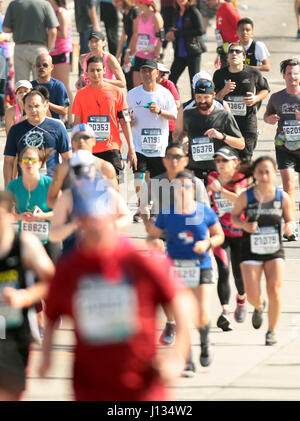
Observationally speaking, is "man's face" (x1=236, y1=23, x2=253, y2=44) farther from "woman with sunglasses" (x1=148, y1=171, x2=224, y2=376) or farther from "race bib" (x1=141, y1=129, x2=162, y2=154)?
"woman with sunglasses" (x1=148, y1=171, x2=224, y2=376)

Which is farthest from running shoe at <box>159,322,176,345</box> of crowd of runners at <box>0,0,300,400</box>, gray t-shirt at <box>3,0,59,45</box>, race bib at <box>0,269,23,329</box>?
gray t-shirt at <box>3,0,59,45</box>

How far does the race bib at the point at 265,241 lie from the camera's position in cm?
1012

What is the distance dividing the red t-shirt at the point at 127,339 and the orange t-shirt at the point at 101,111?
7058 mm

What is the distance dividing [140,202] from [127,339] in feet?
17.6

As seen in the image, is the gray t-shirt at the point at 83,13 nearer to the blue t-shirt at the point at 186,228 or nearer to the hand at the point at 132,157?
the hand at the point at 132,157

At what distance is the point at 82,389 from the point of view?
6.31 m

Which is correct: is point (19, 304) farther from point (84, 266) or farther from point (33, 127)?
point (33, 127)

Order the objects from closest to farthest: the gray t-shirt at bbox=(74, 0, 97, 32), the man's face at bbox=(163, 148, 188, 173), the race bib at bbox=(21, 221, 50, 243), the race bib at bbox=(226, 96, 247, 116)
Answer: the man's face at bbox=(163, 148, 188, 173)
the race bib at bbox=(21, 221, 50, 243)
the race bib at bbox=(226, 96, 247, 116)
the gray t-shirt at bbox=(74, 0, 97, 32)

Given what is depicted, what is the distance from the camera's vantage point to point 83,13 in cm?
1955

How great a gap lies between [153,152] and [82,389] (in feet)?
25.2

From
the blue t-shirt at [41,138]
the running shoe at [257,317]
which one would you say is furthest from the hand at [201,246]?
the blue t-shirt at [41,138]

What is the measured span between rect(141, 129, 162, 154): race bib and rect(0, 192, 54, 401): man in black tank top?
241 inches

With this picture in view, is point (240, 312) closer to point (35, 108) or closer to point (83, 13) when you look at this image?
point (35, 108)

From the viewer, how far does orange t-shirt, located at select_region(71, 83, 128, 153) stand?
13.3 meters
